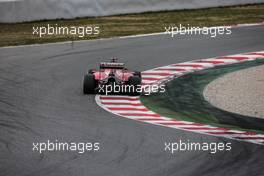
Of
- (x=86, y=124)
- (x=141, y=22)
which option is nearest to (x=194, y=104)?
(x=86, y=124)

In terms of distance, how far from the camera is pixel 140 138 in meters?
14.7

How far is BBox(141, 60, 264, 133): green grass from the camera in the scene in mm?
16266

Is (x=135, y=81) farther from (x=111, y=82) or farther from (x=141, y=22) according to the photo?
(x=141, y=22)

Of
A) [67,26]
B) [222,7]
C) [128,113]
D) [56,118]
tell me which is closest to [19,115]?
[56,118]

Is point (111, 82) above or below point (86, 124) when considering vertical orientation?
above

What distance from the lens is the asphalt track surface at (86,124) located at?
500 inches

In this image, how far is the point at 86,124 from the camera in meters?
15.7

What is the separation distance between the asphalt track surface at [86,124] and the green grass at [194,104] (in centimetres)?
123

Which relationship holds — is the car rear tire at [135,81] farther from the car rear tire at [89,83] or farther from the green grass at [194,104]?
the car rear tire at [89,83]

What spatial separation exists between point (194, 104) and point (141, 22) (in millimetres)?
10430

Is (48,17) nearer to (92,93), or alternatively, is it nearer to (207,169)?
(92,93)

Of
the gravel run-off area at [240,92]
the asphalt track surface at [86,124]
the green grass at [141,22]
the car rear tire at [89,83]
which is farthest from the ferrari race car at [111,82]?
the green grass at [141,22]

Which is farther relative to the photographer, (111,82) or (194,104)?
(111,82)

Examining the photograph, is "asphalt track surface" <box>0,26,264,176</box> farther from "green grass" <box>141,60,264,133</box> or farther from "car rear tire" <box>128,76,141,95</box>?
"green grass" <box>141,60,264,133</box>
